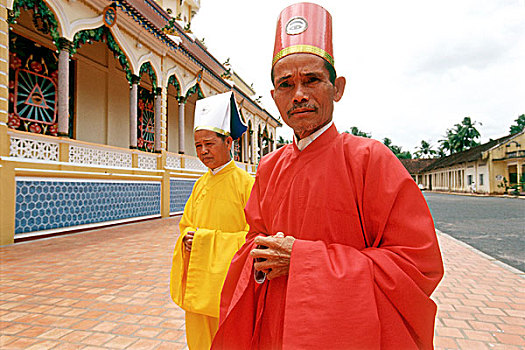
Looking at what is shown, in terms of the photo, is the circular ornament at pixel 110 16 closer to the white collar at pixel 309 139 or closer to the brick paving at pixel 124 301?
the brick paving at pixel 124 301

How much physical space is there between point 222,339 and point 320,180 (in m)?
0.74

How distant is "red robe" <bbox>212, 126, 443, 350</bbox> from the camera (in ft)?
2.87

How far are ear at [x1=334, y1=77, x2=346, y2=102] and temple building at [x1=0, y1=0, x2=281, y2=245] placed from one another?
7.15 meters

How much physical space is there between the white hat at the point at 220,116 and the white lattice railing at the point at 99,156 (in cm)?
677

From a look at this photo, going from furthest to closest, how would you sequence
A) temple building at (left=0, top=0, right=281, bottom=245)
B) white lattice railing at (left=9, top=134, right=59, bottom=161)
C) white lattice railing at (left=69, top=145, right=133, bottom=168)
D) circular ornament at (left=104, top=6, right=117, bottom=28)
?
circular ornament at (left=104, top=6, right=117, bottom=28), white lattice railing at (left=69, top=145, right=133, bottom=168), temple building at (left=0, top=0, right=281, bottom=245), white lattice railing at (left=9, top=134, right=59, bottom=161)

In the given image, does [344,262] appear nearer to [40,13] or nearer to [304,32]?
[304,32]

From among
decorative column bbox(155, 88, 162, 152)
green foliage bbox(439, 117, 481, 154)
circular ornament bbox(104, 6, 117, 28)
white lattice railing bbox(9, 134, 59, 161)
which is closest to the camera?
white lattice railing bbox(9, 134, 59, 161)

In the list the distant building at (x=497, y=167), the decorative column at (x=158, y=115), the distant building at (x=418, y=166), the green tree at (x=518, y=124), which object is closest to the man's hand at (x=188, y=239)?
the decorative column at (x=158, y=115)

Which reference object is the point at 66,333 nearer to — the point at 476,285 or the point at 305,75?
the point at 305,75

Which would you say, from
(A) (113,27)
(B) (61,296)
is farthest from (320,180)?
(A) (113,27)

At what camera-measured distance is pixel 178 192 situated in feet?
38.5

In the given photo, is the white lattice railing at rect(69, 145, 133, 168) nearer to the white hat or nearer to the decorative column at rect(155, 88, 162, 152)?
the decorative column at rect(155, 88, 162, 152)

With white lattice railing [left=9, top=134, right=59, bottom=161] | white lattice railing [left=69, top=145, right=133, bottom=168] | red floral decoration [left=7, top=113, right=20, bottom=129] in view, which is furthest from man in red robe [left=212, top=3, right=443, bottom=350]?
red floral decoration [left=7, top=113, right=20, bottom=129]

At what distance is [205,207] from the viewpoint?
2094 mm
